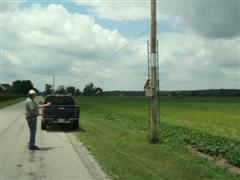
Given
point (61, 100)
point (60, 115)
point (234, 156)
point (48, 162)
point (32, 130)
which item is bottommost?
point (48, 162)

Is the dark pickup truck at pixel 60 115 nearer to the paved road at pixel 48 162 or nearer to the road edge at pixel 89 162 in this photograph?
the paved road at pixel 48 162

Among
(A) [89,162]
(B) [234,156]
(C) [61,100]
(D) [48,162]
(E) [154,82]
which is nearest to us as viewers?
(B) [234,156]

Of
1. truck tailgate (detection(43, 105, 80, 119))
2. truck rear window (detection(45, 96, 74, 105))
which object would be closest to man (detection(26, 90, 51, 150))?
truck tailgate (detection(43, 105, 80, 119))

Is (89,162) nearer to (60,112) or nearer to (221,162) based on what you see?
(221,162)

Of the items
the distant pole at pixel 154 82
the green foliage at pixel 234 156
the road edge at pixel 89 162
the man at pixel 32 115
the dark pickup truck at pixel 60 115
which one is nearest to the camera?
the road edge at pixel 89 162

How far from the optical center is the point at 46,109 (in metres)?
23.1

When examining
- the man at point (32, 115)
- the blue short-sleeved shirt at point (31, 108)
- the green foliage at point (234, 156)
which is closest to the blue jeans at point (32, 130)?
the man at point (32, 115)

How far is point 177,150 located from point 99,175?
4.59 metres

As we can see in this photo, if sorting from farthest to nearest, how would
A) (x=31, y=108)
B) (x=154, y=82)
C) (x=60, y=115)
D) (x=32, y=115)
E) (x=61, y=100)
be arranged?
(x=61, y=100)
(x=60, y=115)
(x=154, y=82)
(x=32, y=115)
(x=31, y=108)

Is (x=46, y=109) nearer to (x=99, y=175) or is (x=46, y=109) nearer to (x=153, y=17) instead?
(x=153, y=17)

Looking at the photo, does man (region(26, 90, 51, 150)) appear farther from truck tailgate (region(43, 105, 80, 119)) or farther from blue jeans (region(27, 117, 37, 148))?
truck tailgate (region(43, 105, 80, 119))

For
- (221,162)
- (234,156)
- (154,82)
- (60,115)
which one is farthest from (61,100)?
(234,156)

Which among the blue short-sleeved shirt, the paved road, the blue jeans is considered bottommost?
the paved road

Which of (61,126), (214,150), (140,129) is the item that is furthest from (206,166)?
(61,126)
